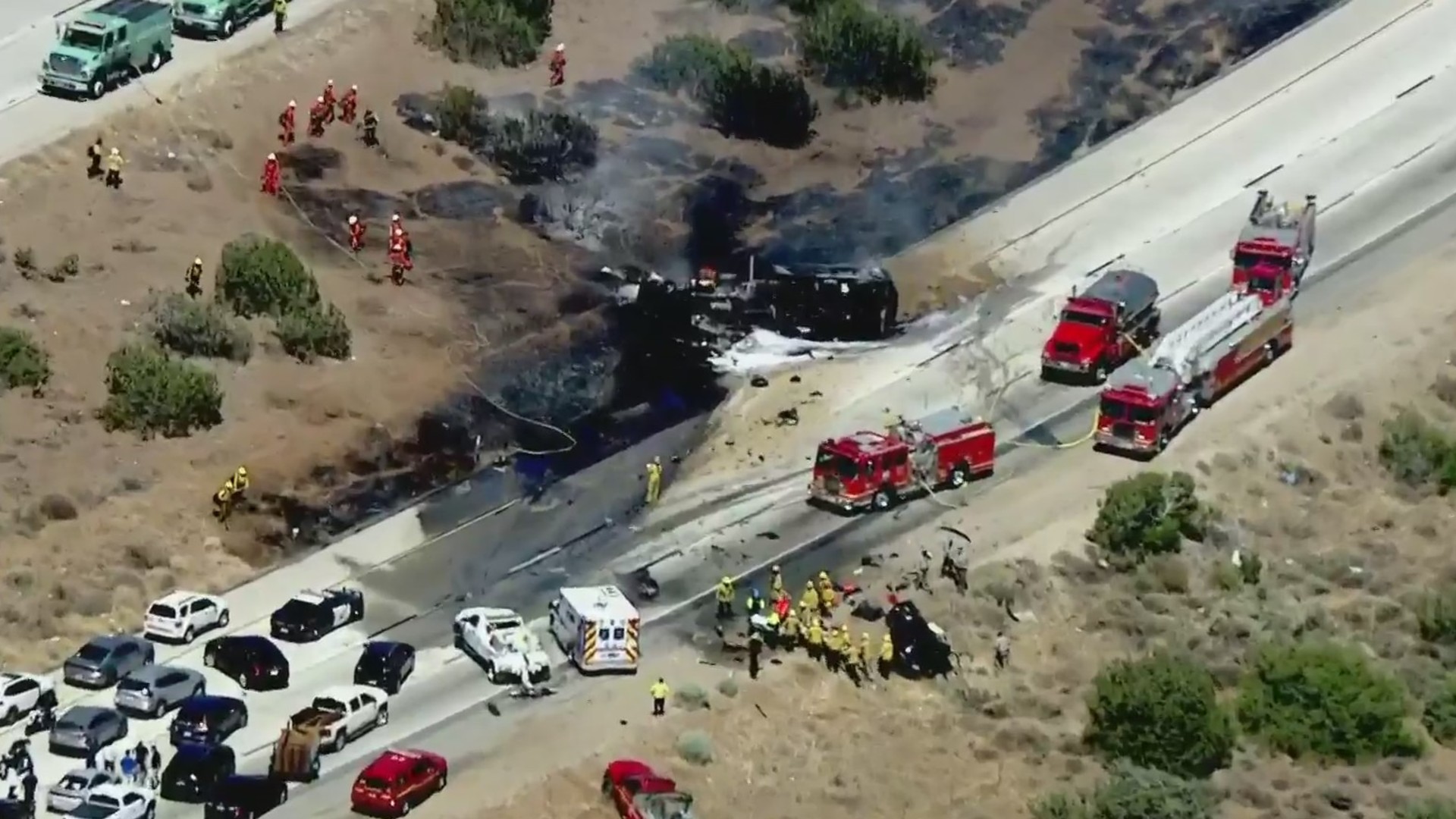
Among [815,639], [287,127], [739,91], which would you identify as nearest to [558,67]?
[739,91]

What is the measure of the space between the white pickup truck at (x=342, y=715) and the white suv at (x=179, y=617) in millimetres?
4153

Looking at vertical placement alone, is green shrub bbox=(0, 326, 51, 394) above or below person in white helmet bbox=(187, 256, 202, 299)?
below

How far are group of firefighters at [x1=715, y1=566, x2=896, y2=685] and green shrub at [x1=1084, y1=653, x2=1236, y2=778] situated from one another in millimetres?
4937

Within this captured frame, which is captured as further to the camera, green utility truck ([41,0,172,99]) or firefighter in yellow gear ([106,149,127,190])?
green utility truck ([41,0,172,99])

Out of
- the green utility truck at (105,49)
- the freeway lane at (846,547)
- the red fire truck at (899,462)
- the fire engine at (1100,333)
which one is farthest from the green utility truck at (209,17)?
the freeway lane at (846,547)

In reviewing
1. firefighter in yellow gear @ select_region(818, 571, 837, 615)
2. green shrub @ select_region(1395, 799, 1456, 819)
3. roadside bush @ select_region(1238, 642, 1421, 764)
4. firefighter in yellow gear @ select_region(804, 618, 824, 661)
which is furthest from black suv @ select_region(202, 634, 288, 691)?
green shrub @ select_region(1395, 799, 1456, 819)

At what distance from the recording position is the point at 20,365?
70000 millimetres

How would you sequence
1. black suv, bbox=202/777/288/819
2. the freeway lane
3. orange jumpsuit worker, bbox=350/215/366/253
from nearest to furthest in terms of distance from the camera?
black suv, bbox=202/777/288/819 < the freeway lane < orange jumpsuit worker, bbox=350/215/366/253

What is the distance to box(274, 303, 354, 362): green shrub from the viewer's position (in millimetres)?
73438

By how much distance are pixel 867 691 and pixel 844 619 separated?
296cm

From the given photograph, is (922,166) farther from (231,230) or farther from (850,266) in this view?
(231,230)

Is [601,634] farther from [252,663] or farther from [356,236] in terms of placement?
[356,236]

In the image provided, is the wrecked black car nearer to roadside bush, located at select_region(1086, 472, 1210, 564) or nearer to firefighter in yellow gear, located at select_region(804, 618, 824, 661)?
firefighter in yellow gear, located at select_region(804, 618, 824, 661)

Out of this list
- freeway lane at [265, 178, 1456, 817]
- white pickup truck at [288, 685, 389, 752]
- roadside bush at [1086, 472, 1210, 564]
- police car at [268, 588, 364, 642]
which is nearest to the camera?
white pickup truck at [288, 685, 389, 752]
